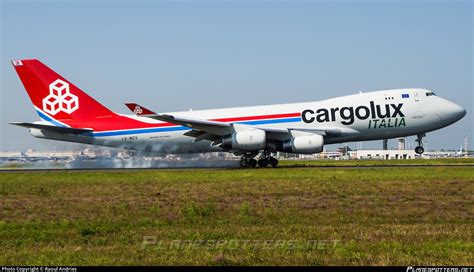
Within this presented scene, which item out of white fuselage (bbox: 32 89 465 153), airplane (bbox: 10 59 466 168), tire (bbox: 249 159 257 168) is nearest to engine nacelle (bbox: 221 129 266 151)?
airplane (bbox: 10 59 466 168)

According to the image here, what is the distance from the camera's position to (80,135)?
1841 inches

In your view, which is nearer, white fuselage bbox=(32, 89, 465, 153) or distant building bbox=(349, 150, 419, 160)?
white fuselage bbox=(32, 89, 465, 153)

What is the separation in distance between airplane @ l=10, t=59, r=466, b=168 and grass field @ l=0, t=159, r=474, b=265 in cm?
1347

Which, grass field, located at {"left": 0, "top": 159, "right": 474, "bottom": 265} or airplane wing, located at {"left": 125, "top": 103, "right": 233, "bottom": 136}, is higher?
airplane wing, located at {"left": 125, "top": 103, "right": 233, "bottom": 136}

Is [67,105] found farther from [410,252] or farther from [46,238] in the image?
[410,252]

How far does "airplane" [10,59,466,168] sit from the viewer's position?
140ft

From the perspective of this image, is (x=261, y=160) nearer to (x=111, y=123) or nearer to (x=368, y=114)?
(x=368, y=114)

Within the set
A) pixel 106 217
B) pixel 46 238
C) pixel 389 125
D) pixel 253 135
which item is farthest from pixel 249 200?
pixel 389 125

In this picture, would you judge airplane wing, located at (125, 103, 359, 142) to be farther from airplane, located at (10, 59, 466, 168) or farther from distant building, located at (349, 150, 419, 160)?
distant building, located at (349, 150, 419, 160)

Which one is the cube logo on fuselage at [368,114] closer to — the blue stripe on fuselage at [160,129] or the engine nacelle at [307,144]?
the blue stripe on fuselage at [160,129]

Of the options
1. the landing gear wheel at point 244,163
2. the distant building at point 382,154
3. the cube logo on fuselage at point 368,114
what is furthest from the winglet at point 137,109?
the distant building at point 382,154

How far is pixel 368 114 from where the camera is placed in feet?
141

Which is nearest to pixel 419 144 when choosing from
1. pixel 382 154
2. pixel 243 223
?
pixel 243 223

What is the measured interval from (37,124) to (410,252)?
1479 inches
